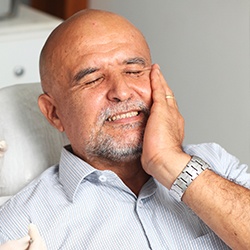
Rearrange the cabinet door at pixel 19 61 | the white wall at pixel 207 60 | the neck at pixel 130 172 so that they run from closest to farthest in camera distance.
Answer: the neck at pixel 130 172
the white wall at pixel 207 60
the cabinet door at pixel 19 61

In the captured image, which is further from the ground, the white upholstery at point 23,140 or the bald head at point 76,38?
the bald head at point 76,38

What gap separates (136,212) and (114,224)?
62 mm

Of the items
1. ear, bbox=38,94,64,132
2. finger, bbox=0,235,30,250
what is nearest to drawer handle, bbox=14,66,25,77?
ear, bbox=38,94,64,132

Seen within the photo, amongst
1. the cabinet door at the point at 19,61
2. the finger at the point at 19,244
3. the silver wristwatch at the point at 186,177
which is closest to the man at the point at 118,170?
the silver wristwatch at the point at 186,177

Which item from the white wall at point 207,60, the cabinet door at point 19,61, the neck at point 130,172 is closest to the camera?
the neck at point 130,172

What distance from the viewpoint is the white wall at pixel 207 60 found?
2.40m

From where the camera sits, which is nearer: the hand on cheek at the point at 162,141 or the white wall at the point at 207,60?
the hand on cheek at the point at 162,141

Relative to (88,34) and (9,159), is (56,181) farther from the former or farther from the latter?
(88,34)

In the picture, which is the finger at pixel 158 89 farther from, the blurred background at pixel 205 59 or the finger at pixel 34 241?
the blurred background at pixel 205 59

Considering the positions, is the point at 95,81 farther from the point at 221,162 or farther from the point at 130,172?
the point at 221,162

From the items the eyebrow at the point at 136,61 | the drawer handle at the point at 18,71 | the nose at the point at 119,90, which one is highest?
the eyebrow at the point at 136,61

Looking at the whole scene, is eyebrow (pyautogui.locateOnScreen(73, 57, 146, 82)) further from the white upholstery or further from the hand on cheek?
the white upholstery

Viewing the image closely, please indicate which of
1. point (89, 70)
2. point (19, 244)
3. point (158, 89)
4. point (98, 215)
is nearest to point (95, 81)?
point (89, 70)

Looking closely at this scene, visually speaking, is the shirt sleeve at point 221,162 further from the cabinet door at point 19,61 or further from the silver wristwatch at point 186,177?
the cabinet door at point 19,61
